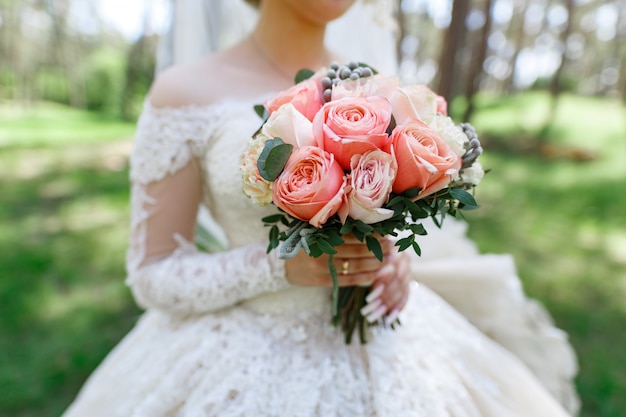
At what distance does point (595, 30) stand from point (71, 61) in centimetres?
2337

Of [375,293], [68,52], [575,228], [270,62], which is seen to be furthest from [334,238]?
[68,52]

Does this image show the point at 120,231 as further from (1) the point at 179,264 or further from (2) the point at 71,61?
(2) the point at 71,61

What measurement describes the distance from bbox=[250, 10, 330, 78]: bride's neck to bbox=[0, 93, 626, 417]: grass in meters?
1.79

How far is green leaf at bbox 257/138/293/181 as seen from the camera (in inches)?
29.9

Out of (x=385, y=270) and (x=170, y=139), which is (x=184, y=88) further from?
(x=385, y=270)

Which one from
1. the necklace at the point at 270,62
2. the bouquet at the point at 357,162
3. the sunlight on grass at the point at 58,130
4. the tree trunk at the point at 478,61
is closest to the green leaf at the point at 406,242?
the bouquet at the point at 357,162

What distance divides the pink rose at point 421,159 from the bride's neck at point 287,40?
26.7 inches

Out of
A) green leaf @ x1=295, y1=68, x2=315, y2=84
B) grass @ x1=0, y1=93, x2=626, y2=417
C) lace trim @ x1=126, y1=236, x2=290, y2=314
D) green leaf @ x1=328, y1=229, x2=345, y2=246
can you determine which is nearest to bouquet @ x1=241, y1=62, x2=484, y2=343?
green leaf @ x1=328, y1=229, x2=345, y2=246

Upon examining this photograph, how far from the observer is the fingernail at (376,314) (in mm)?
1065

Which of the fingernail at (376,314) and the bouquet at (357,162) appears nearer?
the bouquet at (357,162)

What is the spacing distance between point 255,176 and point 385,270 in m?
0.45

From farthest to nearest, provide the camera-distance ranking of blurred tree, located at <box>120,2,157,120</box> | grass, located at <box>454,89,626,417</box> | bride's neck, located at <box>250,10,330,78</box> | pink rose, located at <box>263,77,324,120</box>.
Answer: blurred tree, located at <box>120,2,157,120</box> < grass, located at <box>454,89,626,417</box> < bride's neck, located at <box>250,10,330,78</box> < pink rose, located at <box>263,77,324,120</box>

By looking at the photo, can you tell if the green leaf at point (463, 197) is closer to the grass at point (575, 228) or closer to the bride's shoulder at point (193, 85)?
the bride's shoulder at point (193, 85)

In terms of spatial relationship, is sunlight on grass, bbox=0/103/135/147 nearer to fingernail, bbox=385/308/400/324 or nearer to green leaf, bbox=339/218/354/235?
fingernail, bbox=385/308/400/324
